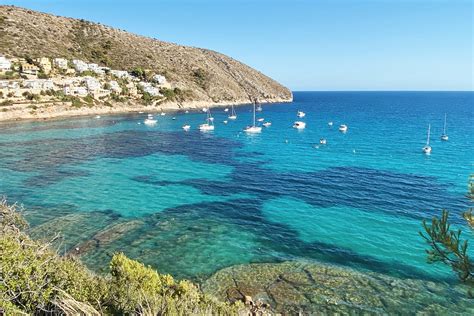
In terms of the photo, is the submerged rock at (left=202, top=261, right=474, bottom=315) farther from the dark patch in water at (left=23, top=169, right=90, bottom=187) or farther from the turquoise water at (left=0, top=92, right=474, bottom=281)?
the dark patch in water at (left=23, top=169, right=90, bottom=187)

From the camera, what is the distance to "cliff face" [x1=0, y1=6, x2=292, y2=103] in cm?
11916

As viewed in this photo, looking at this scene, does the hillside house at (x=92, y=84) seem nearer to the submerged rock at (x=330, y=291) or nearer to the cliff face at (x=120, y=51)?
the cliff face at (x=120, y=51)

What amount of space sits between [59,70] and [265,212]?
109155mm

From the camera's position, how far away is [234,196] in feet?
114

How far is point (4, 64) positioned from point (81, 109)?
2498 centimetres

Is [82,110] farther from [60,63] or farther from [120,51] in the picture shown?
[120,51]

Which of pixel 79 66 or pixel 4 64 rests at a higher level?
pixel 79 66

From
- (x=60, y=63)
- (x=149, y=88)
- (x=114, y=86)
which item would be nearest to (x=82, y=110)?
(x=114, y=86)

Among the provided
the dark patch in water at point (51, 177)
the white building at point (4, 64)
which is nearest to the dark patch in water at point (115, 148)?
the dark patch in water at point (51, 177)

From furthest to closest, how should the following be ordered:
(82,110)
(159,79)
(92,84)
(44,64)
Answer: (159,79) < (92,84) < (44,64) < (82,110)

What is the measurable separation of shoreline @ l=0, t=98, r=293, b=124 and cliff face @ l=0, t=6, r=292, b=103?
26.7 ft

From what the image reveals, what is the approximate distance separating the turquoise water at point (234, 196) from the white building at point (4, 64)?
1628 inches

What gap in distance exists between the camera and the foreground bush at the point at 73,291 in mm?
10586

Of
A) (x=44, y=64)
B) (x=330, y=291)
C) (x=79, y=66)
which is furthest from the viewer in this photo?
(x=79, y=66)
